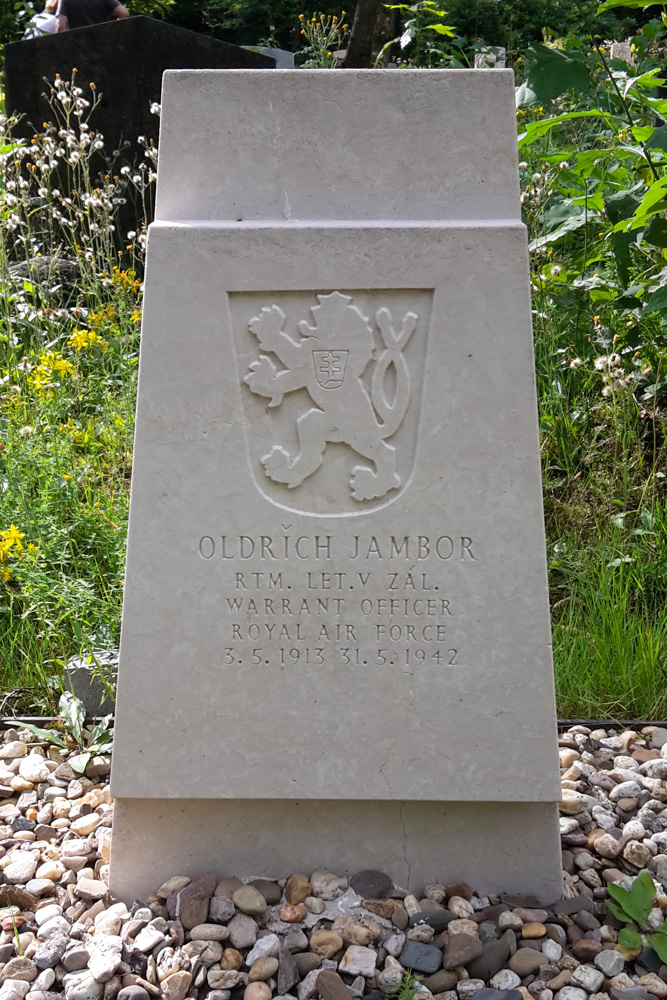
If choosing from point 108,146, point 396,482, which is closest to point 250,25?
point 108,146

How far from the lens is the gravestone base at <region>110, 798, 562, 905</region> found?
2166 mm

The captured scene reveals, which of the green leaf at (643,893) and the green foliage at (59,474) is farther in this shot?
the green foliage at (59,474)

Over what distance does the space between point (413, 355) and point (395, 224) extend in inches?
11.4

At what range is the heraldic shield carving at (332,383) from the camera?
2098 millimetres

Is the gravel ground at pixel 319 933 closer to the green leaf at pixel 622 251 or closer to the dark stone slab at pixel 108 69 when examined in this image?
the green leaf at pixel 622 251

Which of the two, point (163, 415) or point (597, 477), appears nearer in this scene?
point (163, 415)

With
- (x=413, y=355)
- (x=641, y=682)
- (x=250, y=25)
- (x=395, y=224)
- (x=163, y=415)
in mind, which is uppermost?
(x=250, y=25)

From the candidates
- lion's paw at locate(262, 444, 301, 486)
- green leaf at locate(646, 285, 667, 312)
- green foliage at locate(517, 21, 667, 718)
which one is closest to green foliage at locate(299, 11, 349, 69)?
green foliage at locate(517, 21, 667, 718)

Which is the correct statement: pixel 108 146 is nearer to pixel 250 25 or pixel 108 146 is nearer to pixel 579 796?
pixel 579 796

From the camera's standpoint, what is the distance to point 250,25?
19.0 m

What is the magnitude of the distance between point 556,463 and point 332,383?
6.41 ft

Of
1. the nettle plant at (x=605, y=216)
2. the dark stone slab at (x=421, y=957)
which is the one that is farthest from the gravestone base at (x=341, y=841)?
the nettle plant at (x=605, y=216)

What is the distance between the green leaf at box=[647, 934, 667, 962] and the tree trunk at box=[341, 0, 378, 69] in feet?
15.0

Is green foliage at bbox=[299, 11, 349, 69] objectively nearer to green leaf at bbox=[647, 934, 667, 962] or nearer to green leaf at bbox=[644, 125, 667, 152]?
green leaf at bbox=[644, 125, 667, 152]
